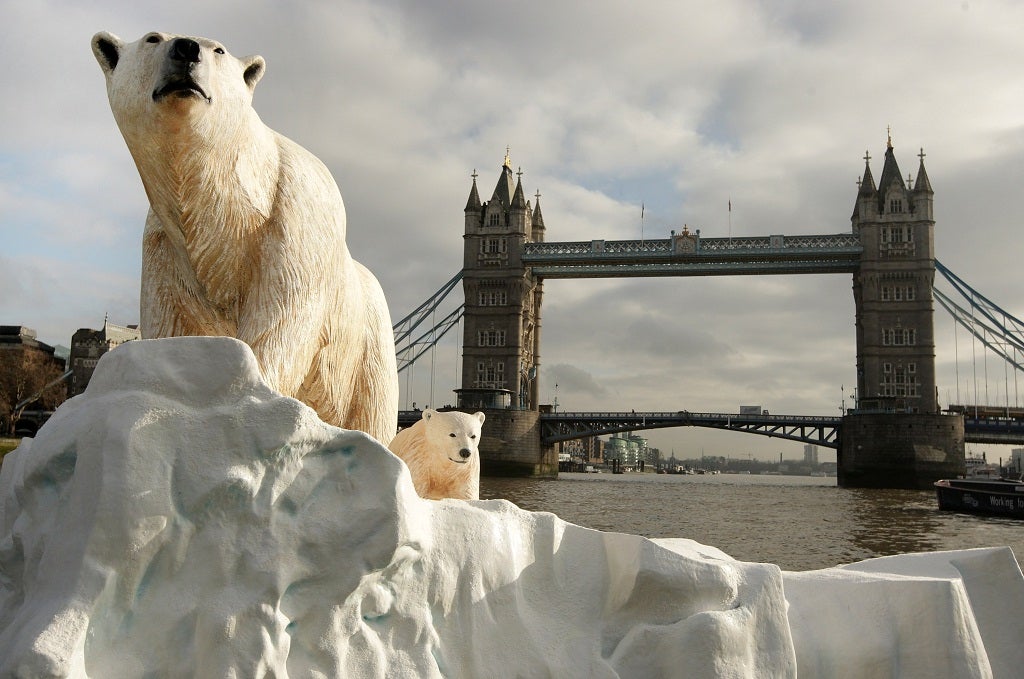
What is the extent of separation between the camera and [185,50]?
244 cm

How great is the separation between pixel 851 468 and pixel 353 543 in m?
36.3

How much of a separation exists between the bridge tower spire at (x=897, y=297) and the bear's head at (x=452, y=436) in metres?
35.9

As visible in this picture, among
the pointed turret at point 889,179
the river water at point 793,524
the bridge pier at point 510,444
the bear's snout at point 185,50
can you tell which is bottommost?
the river water at point 793,524

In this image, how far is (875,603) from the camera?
2.82m

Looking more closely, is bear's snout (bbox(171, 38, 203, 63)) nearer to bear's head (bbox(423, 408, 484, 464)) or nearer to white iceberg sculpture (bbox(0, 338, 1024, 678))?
white iceberg sculpture (bbox(0, 338, 1024, 678))

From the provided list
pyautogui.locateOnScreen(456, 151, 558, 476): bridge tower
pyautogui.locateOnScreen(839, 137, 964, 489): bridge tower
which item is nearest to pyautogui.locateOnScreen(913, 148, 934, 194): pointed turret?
pyautogui.locateOnScreen(839, 137, 964, 489): bridge tower

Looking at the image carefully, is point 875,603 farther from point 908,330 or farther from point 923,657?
point 908,330

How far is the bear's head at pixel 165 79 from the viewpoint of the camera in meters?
2.43

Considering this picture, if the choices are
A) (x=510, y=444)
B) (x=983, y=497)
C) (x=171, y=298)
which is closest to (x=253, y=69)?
(x=171, y=298)

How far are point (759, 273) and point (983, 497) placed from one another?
2126cm

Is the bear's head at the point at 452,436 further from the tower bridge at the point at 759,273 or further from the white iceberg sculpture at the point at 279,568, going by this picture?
the tower bridge at the point at 759,273

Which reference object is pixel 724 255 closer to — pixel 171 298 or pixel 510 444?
pixel 510 444

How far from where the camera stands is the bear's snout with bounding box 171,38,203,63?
2.43 m

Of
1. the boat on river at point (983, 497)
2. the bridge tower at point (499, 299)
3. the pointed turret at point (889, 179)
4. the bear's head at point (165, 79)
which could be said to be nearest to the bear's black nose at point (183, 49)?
the bear's head at point (165, 79)
